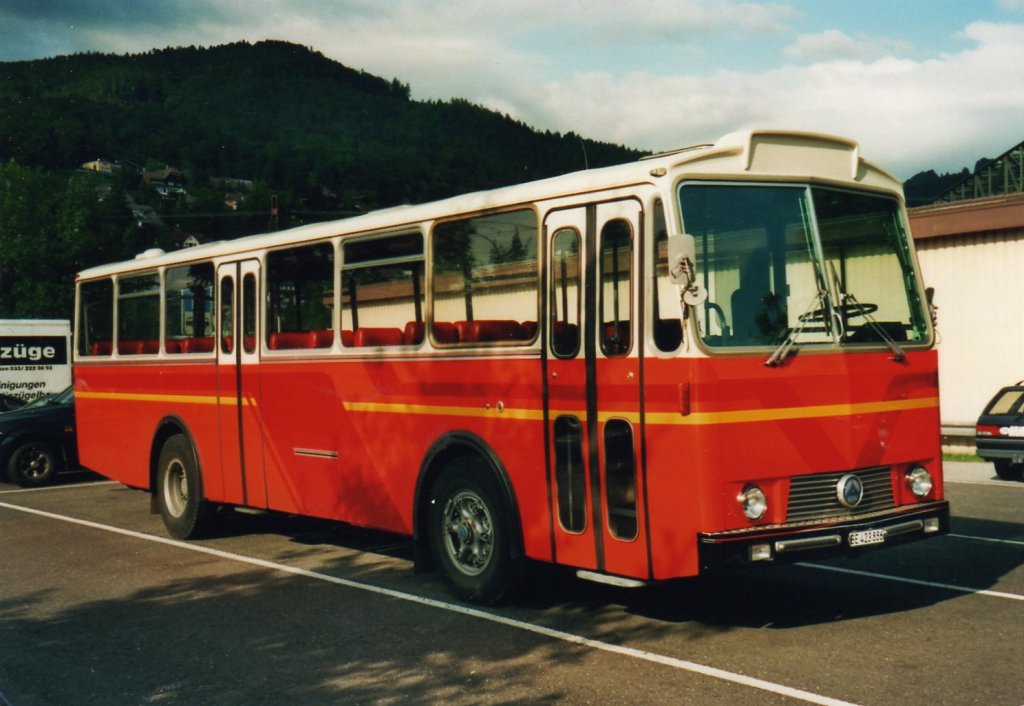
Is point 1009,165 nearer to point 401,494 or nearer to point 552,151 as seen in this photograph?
point 552,151

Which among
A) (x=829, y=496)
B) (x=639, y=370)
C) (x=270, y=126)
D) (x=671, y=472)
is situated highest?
(x=270, y=126)

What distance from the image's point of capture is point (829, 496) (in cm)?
707

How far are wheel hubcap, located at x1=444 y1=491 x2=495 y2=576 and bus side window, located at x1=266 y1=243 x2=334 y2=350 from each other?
88.6 inches

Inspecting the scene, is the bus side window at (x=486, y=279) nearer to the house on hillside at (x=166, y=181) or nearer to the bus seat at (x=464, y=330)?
the bus seat at (x=464, y=330)

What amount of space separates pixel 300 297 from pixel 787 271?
16.4ft

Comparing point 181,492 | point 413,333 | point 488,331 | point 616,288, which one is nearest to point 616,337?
point 616,288

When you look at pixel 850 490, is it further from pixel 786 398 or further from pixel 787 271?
pixel 787 271

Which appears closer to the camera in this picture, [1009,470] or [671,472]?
[671,472]

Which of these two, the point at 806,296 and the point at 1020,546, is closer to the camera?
the point at 806,296

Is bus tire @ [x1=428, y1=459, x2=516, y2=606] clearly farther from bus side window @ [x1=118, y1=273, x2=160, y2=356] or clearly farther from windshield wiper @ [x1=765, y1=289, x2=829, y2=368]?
bus side window @ [x1=118, y1=273, x2=160, y2=356]

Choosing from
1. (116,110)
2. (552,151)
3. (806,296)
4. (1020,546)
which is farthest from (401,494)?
(116,110)

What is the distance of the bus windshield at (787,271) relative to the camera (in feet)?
22.7

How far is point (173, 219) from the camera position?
8131 cm

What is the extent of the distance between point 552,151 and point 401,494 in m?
9.42
